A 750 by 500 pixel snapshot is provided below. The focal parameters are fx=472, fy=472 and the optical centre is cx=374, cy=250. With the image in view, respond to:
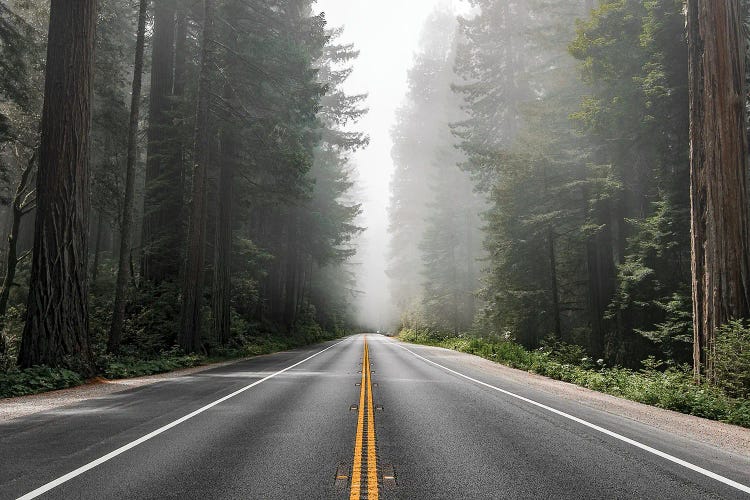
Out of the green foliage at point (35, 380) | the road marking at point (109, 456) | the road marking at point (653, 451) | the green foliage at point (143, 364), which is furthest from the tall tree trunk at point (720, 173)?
the green foliage at point (143, 364)

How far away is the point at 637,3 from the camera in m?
17.0

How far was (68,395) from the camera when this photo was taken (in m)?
10.4

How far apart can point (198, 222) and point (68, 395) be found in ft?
31.7

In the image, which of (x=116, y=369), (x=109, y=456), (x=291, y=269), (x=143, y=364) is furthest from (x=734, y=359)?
(x=291, y=269)

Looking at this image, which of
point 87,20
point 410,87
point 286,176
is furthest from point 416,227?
point 87,20

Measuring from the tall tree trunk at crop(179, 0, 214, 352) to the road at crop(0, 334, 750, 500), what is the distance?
8796 millimetres

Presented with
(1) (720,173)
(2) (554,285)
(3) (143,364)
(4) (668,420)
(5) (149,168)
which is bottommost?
(4) (668,420)

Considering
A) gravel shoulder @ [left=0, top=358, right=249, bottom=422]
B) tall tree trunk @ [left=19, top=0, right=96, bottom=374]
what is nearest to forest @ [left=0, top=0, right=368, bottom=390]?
tall tree trunk @ [left=19, top=0, right=96, bottom=374]

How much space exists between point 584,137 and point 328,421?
17.6 metres

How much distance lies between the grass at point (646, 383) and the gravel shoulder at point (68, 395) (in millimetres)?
12318

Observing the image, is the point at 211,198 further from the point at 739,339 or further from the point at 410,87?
the point at 410,87

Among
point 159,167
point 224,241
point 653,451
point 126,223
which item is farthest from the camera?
point 159,167

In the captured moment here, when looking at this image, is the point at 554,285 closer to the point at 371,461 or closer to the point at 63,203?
the point at 371,461

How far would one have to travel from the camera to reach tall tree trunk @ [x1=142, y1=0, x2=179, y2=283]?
861 inches
